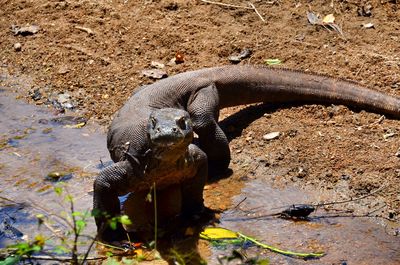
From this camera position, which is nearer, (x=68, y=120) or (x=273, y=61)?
(x=68, y=120)

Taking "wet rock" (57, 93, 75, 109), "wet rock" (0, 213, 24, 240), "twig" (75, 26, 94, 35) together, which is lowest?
"wet rock" (57, 93, 75, 109)

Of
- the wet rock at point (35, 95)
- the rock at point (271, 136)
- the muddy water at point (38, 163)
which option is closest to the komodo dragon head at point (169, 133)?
the muddy water at point (38, 163)

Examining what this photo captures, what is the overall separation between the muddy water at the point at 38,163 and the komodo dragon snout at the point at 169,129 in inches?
44.6

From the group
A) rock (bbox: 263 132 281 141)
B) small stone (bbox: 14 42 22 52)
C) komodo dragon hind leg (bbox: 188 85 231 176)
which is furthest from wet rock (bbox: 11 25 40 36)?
rock (bbox: 263 132 281 141)

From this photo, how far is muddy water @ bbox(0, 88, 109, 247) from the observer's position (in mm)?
5664

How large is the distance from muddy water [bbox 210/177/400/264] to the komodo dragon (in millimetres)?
401

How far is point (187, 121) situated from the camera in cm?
477

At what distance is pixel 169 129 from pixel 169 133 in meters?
0.04

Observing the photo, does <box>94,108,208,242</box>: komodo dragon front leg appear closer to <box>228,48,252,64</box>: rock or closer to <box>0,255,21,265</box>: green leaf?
<box>0,255,21,265</box>: green leaf

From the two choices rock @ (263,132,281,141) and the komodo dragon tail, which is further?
the komodo dragon tail

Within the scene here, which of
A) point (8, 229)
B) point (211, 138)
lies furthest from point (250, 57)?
point (8, 229)

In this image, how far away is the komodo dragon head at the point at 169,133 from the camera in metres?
4.57

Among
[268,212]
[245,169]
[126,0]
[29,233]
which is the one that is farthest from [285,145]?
[126,0]

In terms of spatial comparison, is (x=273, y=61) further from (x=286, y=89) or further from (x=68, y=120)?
(x=68, y=120)
